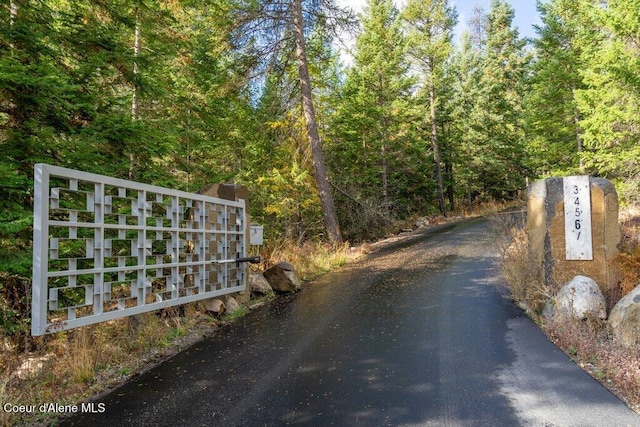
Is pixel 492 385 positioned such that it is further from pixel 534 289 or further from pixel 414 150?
pixel 414 150

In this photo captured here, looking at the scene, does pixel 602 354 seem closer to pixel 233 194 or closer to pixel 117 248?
pixel 233 194

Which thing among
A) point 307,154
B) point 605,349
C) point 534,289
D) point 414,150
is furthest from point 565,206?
point 414,150

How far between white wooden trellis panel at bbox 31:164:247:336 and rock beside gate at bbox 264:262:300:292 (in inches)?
41.5

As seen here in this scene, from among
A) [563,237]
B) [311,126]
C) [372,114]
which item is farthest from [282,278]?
[372,114]

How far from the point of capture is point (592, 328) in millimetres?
4375

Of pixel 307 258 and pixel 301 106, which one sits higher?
pixel 301 106

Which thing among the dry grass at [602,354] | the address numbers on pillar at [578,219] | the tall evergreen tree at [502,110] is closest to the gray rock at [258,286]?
the dry grass at [602,354]

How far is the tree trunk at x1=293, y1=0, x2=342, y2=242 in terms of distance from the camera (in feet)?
41.5

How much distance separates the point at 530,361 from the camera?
380 cm

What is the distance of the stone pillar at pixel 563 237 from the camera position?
5.29 meters

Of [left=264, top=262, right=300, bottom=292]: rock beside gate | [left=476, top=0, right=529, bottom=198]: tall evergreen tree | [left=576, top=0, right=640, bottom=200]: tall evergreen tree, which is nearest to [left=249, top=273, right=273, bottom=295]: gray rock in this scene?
[left=264, top=262, right=300, bottom=292]: rock beside gate

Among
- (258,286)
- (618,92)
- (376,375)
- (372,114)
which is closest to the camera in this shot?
(376,375)

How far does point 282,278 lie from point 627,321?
5.41 m

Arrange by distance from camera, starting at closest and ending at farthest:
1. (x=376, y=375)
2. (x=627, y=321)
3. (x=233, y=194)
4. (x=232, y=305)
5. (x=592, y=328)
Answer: (x=376, y=375)
(x=627, y=321)
(x=592, y=328)
(x=232, y=305)
(x=233, y=194)
